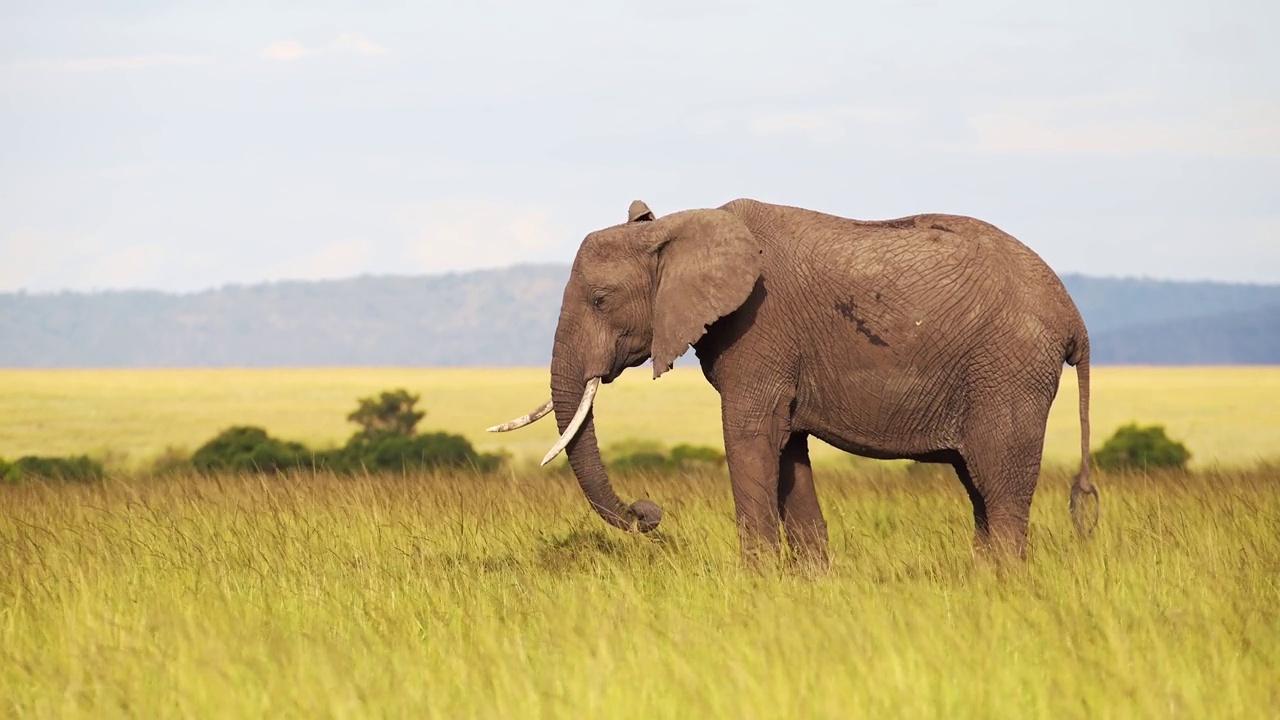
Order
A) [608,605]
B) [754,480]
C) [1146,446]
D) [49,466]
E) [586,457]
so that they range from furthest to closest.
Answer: [1146,446], [49,466], [586,457], [754,480], [608,605]

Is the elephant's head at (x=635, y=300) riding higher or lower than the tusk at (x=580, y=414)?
higher

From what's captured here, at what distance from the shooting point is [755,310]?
366 inches

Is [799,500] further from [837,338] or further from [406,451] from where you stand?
[406,451]

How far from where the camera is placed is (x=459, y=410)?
290ft

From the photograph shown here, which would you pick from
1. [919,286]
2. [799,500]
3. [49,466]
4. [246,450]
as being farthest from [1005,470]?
[246,450]

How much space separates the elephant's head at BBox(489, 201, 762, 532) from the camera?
9062 millimetres

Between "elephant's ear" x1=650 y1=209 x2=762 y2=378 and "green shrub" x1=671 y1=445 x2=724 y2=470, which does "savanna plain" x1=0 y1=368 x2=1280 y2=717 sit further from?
"green shrub" x1=671 y1=445 x2=724 y2=470

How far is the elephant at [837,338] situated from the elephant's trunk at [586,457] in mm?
24

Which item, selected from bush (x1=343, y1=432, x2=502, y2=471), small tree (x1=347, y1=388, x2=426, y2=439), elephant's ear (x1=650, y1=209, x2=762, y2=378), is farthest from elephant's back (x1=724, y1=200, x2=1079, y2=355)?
small tree (x1=347, y1=388, x2=426, y2=439)

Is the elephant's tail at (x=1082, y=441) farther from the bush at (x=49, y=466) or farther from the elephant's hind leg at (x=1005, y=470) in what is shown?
the bush at (x=49, y=466)

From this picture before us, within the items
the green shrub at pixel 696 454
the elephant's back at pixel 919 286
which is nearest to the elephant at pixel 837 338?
the elephant's back at pixel 919 286

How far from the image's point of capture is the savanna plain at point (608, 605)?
6402 millimetres

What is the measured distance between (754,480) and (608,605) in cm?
163

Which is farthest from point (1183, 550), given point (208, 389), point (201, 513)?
point (208, 389)
